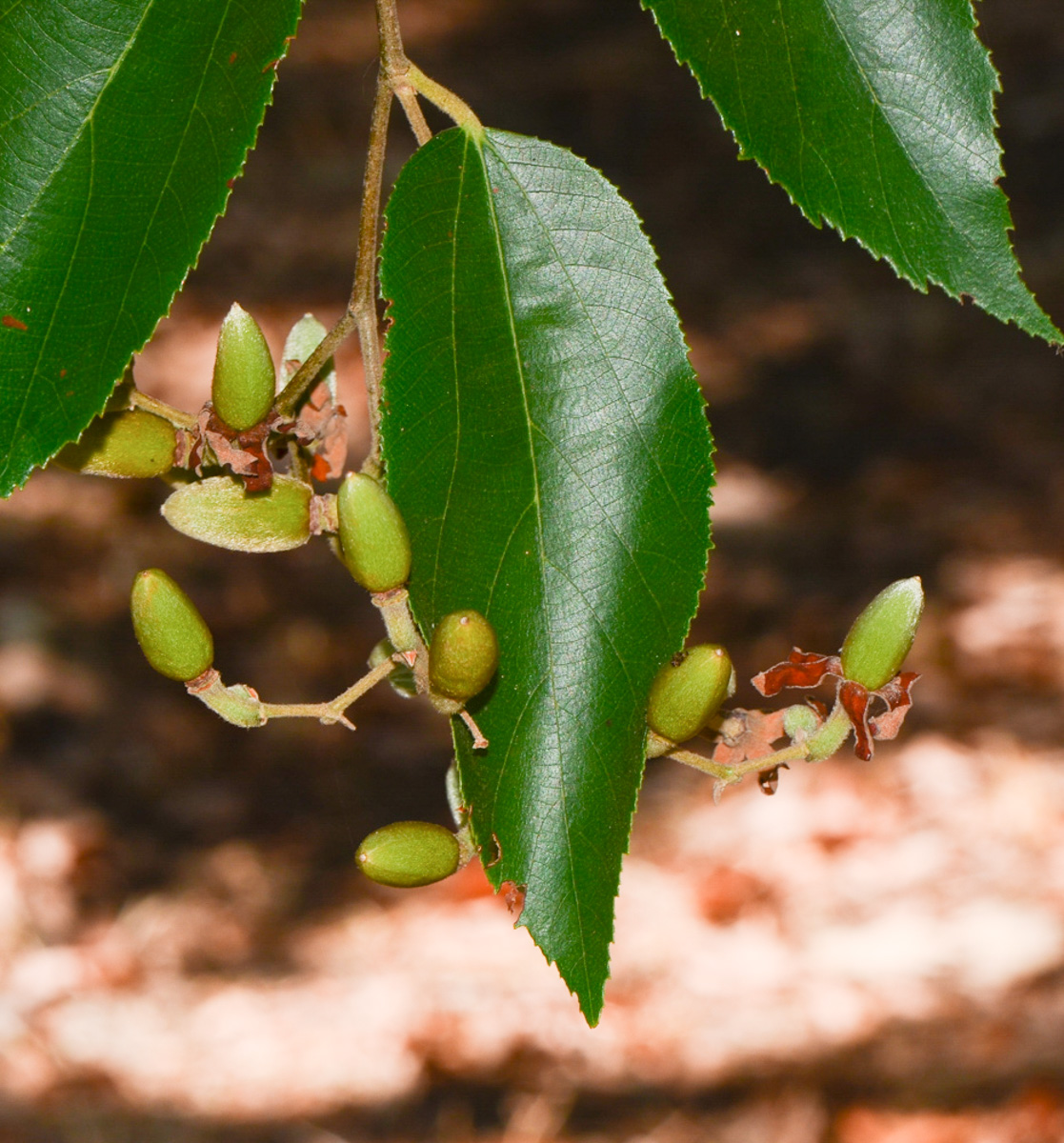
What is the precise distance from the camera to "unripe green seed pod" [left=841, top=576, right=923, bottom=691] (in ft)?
3.12

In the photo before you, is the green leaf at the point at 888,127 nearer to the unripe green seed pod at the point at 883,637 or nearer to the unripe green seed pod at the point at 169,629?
the unripe green seed pod at the point at 883,637

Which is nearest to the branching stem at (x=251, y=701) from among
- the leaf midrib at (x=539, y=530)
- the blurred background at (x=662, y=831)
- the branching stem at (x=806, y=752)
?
the leaf midrib at (x=539, y=530)

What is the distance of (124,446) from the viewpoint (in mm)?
953

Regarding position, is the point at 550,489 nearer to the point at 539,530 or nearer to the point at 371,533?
the point at 539,530

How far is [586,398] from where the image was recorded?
958mm

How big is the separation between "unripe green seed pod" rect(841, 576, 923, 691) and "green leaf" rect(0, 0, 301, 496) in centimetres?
53

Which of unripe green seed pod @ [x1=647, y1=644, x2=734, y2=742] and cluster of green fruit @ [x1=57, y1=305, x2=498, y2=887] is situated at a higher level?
cluster of green fruit @ [x1=57, y1=305, x2=498, y2=887]

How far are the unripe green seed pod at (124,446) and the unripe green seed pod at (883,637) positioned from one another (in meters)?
0.51

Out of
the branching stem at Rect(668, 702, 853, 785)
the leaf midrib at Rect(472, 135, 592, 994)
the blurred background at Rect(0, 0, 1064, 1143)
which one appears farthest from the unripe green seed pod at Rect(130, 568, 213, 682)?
the blurred background at Rect(0, 0, 1064, 1143)

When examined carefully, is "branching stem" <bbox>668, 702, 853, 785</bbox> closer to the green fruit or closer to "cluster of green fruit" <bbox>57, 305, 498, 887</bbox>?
"cluster of green fruit" <bbox>57, 305, 498, 887</bbox>

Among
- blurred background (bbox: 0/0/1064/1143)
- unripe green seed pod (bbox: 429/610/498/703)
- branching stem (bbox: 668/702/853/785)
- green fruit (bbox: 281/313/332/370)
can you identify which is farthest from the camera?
blurred background (bbox: 0/0/1064/1143)

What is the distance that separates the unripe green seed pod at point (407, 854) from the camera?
3.05 feet

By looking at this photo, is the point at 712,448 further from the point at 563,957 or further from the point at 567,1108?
the point at 567,1108

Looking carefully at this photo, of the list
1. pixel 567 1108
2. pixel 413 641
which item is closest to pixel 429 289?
pixel 413 641
